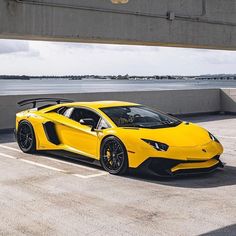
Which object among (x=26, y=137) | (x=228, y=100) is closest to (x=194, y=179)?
(x=26, y=137)

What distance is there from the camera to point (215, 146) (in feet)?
24.3

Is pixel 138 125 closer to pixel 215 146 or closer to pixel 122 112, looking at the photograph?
pixel 122 112

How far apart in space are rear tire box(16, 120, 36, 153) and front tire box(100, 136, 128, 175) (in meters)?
2.09

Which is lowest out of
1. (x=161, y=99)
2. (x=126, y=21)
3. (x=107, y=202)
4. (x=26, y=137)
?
(x=107, y=202)

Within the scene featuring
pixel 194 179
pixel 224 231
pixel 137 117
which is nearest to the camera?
pixel 224 231

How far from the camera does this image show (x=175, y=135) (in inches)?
290

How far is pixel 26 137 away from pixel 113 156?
261cm

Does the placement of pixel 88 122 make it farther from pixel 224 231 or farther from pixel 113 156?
A: pixel 224 231

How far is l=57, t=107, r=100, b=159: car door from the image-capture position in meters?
7.84

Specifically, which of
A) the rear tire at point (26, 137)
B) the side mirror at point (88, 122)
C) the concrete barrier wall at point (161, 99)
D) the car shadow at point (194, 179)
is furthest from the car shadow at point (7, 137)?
the car shadow at point (194, 179)

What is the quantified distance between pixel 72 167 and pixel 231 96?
12.7 m

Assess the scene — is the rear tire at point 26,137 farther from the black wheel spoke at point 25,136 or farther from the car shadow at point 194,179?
the car shadow at point 194,179

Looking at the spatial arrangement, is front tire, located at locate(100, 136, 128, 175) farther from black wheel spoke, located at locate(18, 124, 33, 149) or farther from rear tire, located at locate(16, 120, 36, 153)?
black wheel spoke, located at locate(18, 124, 33, 149)

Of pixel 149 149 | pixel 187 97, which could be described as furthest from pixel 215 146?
pixel 187 97
